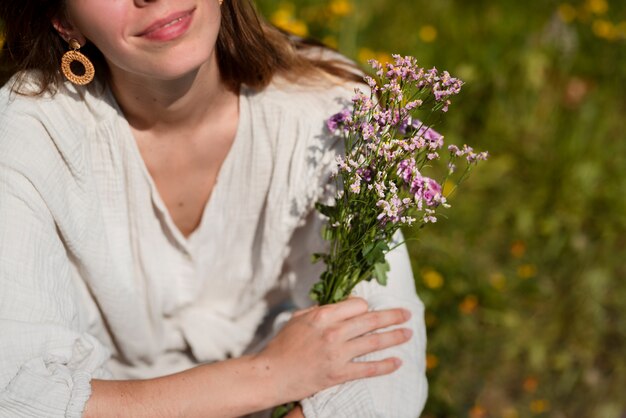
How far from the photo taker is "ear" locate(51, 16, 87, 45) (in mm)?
1776

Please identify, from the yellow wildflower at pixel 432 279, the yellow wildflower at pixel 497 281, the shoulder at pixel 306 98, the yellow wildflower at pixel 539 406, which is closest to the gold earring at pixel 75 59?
the shoulder at pixel 306 98

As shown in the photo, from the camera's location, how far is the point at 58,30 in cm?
180

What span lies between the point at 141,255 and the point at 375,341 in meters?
0.69

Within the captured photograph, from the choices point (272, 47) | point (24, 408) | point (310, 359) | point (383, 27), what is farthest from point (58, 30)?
point (383, 27)

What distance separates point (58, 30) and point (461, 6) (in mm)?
2334

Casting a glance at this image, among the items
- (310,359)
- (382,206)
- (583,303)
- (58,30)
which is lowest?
(583,303)

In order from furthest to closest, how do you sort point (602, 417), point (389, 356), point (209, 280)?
point (602, 417) < point (209, 280) < point (389, 356)

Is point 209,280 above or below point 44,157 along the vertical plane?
below

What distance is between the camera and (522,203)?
3061 mm

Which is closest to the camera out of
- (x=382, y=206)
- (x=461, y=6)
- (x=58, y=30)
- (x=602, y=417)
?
(x=382, y=206)

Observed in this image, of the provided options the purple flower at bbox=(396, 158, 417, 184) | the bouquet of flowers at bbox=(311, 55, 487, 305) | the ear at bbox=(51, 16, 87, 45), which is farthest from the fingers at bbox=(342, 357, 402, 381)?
the ear at bbox=(51, 16, 87, 45)

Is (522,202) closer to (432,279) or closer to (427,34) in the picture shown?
(432,279)

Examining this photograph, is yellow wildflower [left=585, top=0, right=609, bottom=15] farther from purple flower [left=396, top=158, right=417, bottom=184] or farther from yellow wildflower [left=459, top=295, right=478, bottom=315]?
purple flower [left=396, top=158, right=417, bottom=184]

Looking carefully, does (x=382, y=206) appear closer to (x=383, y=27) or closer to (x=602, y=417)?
(x=602, y=417)
